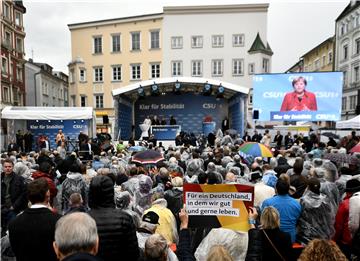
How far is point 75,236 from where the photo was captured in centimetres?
190

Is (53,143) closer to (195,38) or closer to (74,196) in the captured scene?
(74,196)

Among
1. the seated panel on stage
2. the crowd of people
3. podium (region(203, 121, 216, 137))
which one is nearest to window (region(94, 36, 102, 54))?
podium (region(203, 121, 216, 137))

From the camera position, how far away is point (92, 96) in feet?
129

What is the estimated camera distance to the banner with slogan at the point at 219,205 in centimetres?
A: 328

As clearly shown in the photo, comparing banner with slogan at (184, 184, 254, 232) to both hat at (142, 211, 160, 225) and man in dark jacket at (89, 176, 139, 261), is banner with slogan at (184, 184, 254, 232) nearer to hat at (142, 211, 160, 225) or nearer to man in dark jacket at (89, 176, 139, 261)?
hat at (142, 211, 160, 225)

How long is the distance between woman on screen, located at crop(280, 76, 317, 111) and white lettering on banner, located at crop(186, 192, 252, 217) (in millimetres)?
18011

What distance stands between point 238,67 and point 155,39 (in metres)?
10.3

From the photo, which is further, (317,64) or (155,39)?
(317,64)

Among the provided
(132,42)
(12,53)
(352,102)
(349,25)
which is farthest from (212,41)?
(12,53)

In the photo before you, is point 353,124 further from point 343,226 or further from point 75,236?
point 75,236

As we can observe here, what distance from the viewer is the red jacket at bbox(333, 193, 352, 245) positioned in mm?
3809

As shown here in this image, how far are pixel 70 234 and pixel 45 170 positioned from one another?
3.97 meters

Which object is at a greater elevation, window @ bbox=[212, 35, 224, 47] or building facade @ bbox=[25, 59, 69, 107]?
window @ bbox=[212, 35, 224, 47]

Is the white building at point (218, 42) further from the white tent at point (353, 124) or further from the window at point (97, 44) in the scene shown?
the white tent at point (353, 124)
